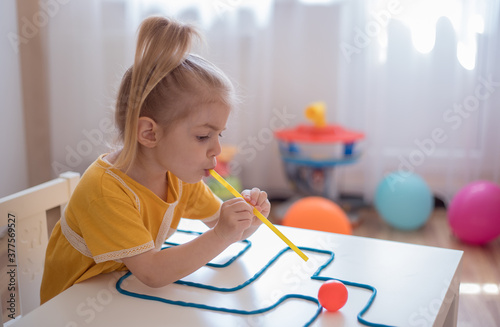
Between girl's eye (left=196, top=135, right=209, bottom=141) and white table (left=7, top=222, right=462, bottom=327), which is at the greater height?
girl's eye (left=196, top=135, right=209, bottom=141)

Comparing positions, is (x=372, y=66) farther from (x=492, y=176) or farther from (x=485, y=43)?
(x=492, y=176)

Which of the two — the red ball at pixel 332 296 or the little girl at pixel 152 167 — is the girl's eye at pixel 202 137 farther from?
the red ball at pixel 332 296

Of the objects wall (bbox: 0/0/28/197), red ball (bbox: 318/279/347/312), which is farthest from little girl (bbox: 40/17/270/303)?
wall (bbox: 0/0/28/197)

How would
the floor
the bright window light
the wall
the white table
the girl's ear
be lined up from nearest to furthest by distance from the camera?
the white table < the girl's ear < the floor < the bright window light < the wall

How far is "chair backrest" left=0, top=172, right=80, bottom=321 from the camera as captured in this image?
2.95ft

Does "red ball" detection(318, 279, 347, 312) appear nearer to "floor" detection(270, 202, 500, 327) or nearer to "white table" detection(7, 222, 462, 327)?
"white table" detection(7, 222, 462, 327)

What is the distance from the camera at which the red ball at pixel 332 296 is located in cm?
78

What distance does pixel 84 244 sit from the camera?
0.92 m

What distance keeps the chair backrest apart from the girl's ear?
212mm

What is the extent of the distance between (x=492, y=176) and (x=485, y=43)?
0.54m

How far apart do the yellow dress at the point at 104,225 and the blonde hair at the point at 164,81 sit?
45mm

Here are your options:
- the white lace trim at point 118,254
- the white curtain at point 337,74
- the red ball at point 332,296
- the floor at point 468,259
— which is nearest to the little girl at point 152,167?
the white lace trim at point 118,254

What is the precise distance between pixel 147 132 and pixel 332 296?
0.37 m

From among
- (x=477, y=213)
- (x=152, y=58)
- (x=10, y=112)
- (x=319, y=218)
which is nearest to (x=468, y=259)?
(x=477, y=213)
